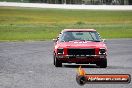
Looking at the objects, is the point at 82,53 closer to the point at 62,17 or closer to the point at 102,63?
the point at 102,63

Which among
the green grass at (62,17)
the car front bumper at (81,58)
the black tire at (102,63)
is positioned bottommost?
the green grass at (62,17)

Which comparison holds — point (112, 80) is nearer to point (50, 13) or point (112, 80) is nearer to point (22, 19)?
point (22, 19)

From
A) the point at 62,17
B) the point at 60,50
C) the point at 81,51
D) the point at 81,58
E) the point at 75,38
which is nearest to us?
the point at 81,58

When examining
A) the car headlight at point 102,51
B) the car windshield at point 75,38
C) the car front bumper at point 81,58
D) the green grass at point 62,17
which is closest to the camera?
the car front bumper at point 81,58

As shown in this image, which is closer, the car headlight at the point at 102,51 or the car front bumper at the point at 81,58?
the car front bumper at the point at 81,58

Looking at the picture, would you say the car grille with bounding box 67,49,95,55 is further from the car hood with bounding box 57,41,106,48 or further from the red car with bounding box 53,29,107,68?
the car hood with bounding box 57,41,106,48

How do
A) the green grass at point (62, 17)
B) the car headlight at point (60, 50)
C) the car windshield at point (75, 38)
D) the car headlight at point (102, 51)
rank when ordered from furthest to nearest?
the green grass at point (62, 17)
the car windshield at point (75, 38)
the car headlight at point (60, 50)
the car headlight at point (102, 51)

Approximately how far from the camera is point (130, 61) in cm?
2170

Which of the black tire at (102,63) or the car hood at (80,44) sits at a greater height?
the car hood at (80,44)

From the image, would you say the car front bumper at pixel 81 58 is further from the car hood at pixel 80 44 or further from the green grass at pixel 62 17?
the green grass at pixel 62 17

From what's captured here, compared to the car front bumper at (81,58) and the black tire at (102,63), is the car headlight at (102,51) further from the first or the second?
the black tire at (102,63)

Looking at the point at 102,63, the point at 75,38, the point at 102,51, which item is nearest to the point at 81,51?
the point at 102,51

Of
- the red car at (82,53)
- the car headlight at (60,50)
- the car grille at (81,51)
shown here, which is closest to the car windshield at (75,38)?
the red car at (82,53)

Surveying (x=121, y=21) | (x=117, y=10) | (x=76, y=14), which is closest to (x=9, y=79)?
(x=121, y=21)
